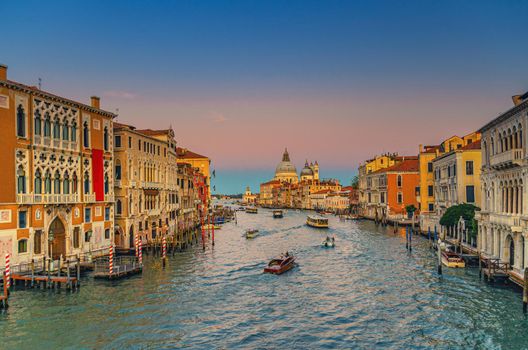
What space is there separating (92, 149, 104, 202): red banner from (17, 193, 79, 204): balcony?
2.26 meters

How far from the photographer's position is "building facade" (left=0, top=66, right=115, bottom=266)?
80.7 feet

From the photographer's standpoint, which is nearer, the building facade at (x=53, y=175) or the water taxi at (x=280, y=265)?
the building facade at (x=53, y=175)

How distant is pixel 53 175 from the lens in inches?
1089

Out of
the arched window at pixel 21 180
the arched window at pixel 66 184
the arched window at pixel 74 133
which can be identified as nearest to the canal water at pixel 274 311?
the arched window at pixel 21 180

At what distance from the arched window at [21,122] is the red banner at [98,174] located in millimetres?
6474

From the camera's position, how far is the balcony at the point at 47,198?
25212 millimetres

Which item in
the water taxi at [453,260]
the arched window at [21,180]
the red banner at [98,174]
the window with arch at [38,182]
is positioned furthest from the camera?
the red banner at [98,174]


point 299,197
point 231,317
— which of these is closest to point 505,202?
point 231,317

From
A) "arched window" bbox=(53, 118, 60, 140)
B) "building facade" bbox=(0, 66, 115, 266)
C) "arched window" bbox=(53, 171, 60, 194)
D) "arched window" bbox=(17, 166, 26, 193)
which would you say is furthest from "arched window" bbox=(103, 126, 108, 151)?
"arched window" bbox=(17, 166, 26, 193)

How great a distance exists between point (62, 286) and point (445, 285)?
62.1 ft

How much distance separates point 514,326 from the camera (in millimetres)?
17859

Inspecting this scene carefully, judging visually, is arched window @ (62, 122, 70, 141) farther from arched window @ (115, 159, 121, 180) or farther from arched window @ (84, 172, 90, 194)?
arched window @ (115, 159, 121, 180)

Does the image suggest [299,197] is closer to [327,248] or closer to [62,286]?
[327,248]

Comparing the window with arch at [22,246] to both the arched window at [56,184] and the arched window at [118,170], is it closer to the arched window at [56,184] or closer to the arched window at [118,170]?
the arched window at [56,184]
